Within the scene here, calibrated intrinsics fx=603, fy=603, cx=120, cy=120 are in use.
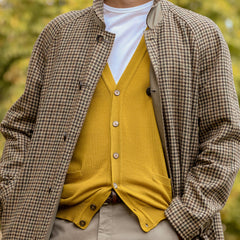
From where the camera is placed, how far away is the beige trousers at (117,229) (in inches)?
101

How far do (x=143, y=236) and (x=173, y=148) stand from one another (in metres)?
0.42

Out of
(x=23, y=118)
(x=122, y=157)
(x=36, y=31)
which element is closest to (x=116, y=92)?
(x=122, y=157)

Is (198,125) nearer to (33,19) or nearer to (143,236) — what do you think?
(143,236)

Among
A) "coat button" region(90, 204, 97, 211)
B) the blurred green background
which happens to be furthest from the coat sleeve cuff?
the blurred green background

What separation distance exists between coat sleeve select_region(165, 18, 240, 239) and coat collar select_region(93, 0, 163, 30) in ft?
0.74

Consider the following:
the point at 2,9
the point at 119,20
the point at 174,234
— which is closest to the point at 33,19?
the point at 2,9

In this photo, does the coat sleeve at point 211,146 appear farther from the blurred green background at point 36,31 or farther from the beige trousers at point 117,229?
the blurred green background at point 36,31

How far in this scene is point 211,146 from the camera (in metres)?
2.68

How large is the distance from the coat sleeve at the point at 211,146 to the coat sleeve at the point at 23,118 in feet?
2.69

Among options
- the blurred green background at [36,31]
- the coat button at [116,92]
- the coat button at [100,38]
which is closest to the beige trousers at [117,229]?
the coat button at [116,92]

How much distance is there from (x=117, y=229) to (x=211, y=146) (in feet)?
1.82

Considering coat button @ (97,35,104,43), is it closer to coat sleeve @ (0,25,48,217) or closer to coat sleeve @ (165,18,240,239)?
coat sleeve @ (0,25,48,217)

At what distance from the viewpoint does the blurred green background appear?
22.5 feet

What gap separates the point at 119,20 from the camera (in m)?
2.95
